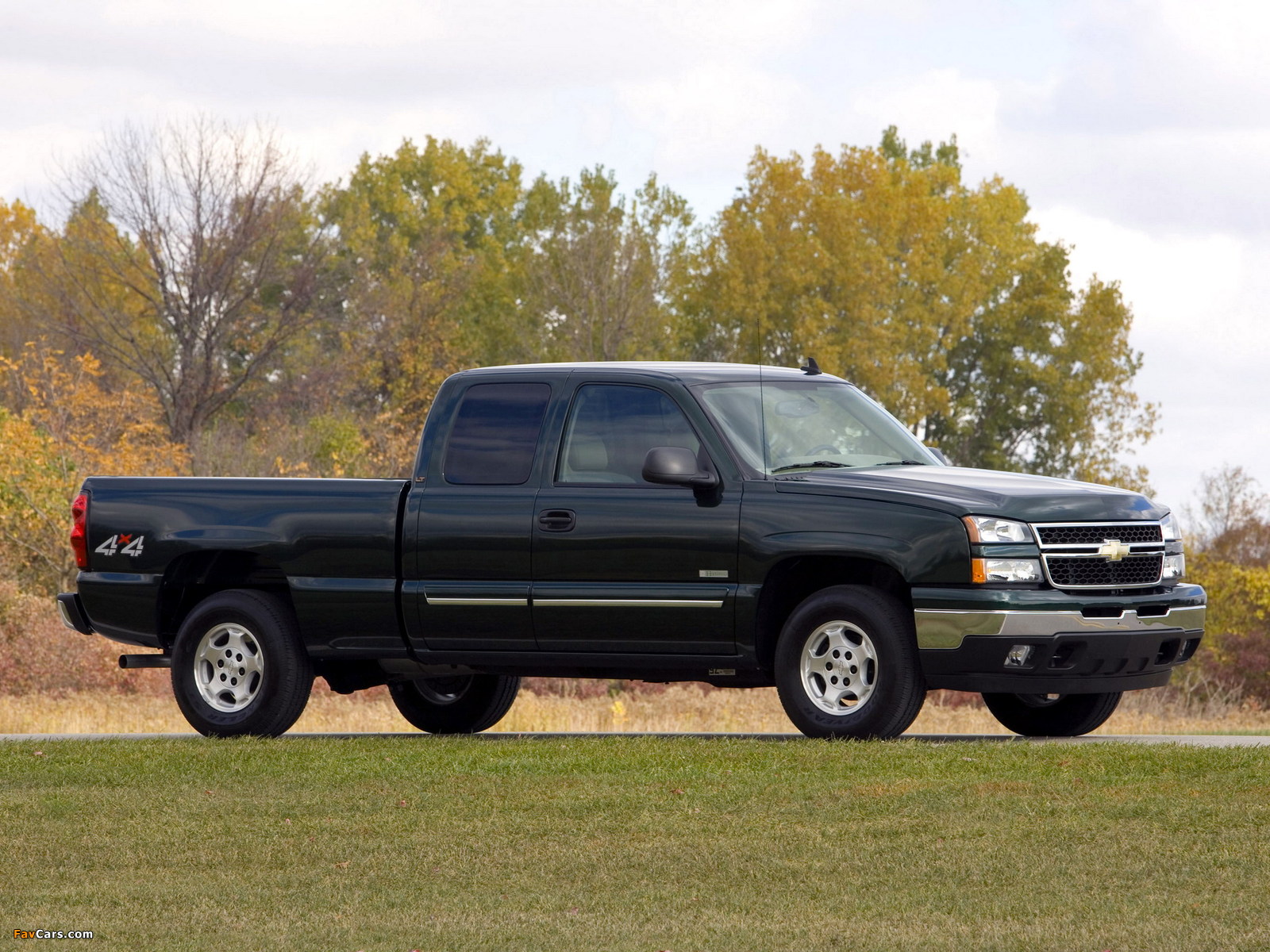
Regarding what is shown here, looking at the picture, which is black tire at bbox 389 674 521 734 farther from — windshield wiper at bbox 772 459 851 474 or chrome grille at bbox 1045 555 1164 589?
chrome grille at bbox 1045 555 1164 589

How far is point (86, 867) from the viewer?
26.2ft

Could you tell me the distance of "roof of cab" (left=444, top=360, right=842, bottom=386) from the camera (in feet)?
35.9

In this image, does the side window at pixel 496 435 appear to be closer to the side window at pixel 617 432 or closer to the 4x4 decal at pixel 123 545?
the side window at pixel 617 432

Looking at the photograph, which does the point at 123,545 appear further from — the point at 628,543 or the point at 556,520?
the point at 628,543

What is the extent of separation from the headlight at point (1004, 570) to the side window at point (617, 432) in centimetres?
172

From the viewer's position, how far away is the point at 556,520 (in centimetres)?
1077

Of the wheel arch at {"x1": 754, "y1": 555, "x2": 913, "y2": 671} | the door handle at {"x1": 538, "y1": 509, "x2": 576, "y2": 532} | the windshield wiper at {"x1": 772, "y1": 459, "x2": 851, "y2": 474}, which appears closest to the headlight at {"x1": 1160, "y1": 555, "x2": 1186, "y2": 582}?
the wheel arch at {"x1": 754, "y1": 555, "x2": 913, "y2": 671}

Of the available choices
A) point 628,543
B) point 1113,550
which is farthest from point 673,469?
point 1113,550

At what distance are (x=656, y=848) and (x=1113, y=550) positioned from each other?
347 centimetres

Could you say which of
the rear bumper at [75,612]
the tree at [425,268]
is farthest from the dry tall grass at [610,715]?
the tree at [425,268]

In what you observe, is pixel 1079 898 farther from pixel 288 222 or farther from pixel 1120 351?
pixel 1120 351

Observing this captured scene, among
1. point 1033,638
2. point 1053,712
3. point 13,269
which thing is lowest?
point 1053,712

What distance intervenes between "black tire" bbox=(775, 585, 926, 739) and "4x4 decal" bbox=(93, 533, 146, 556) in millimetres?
4228

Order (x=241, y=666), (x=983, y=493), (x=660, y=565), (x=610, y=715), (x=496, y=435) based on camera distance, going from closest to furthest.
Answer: (x=983, y=493), (x=660, y=565), (x=496, y=435), (x=241, y=666), (x=610, y=715)
